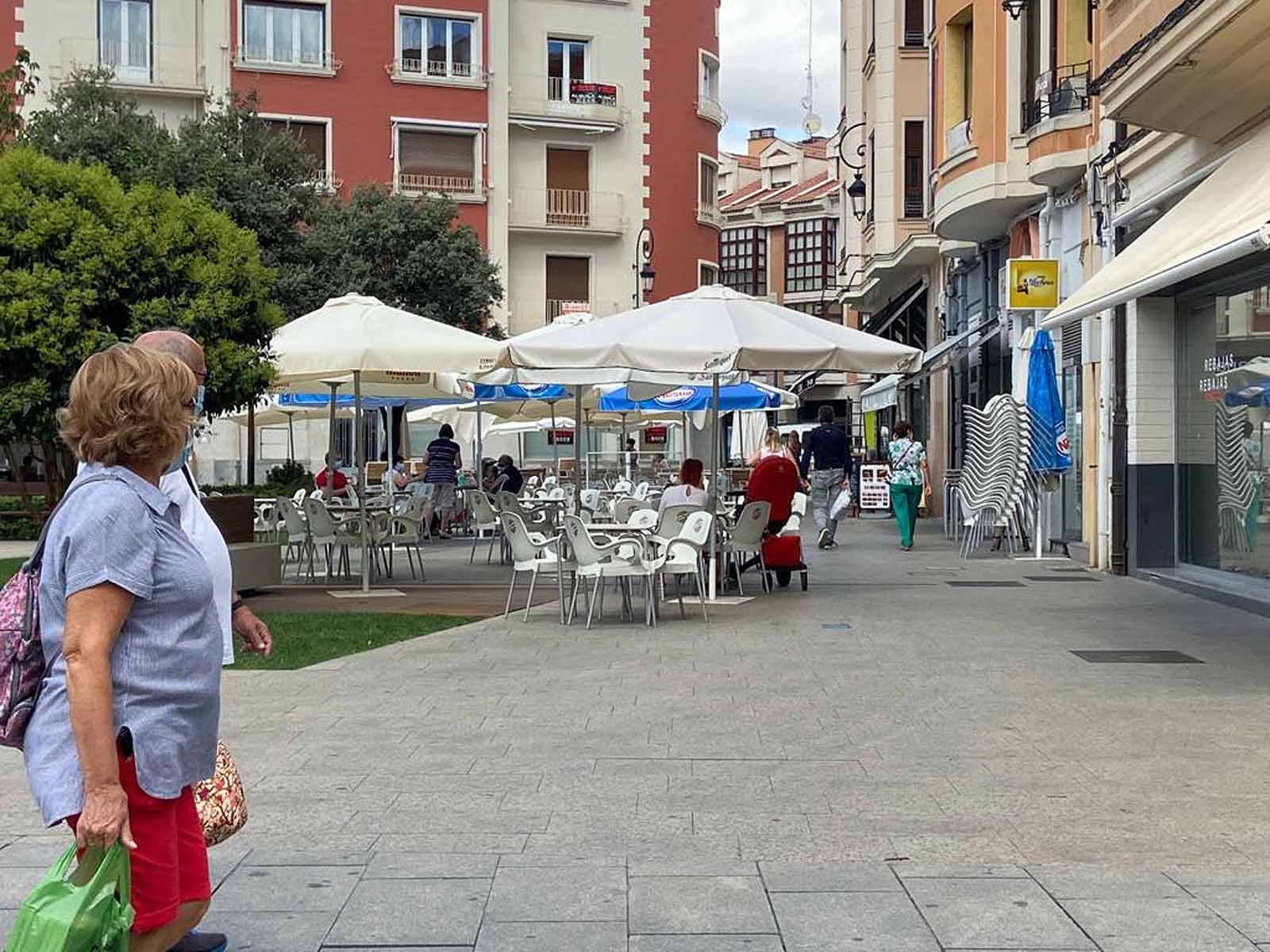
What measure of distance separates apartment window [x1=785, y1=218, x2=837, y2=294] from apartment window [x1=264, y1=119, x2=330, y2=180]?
38.7 metres

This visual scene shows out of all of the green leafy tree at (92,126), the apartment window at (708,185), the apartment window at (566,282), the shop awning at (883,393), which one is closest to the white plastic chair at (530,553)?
the shop awning at (883,393)

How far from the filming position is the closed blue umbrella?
61.0ft

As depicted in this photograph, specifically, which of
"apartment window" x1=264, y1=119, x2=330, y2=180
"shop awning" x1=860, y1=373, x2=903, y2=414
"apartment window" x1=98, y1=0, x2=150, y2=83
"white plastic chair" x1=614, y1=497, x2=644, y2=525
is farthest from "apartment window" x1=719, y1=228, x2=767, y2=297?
"white plastic chair" x1=614, y1=497, x2=644, y2=525

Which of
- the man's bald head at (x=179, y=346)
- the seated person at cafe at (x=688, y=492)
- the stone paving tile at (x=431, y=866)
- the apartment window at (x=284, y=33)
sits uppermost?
the apartment window at (x=284, y=33)

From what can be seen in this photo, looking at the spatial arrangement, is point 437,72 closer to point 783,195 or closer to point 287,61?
point 287,61

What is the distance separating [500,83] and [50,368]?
102 ft

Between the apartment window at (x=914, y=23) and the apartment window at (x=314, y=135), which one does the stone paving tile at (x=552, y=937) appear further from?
the apartment window at (x=314, y=135)

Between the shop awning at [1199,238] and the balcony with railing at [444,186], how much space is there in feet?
102

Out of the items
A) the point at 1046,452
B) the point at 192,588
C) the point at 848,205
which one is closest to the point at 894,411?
the point at 848,205

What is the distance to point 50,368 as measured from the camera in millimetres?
13219

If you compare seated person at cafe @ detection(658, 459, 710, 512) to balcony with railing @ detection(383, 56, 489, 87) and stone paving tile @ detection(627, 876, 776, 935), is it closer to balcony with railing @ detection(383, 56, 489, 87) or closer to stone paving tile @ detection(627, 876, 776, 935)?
stone paving tile @ detection(627, 876, 776, 935)

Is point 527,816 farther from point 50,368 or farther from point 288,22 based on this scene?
point 288,22

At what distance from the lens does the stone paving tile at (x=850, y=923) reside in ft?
14.4

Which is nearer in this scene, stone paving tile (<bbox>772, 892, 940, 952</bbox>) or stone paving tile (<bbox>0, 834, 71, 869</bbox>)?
stone paving tile (<bbox>772, 892, 940, 952</bbox>)
